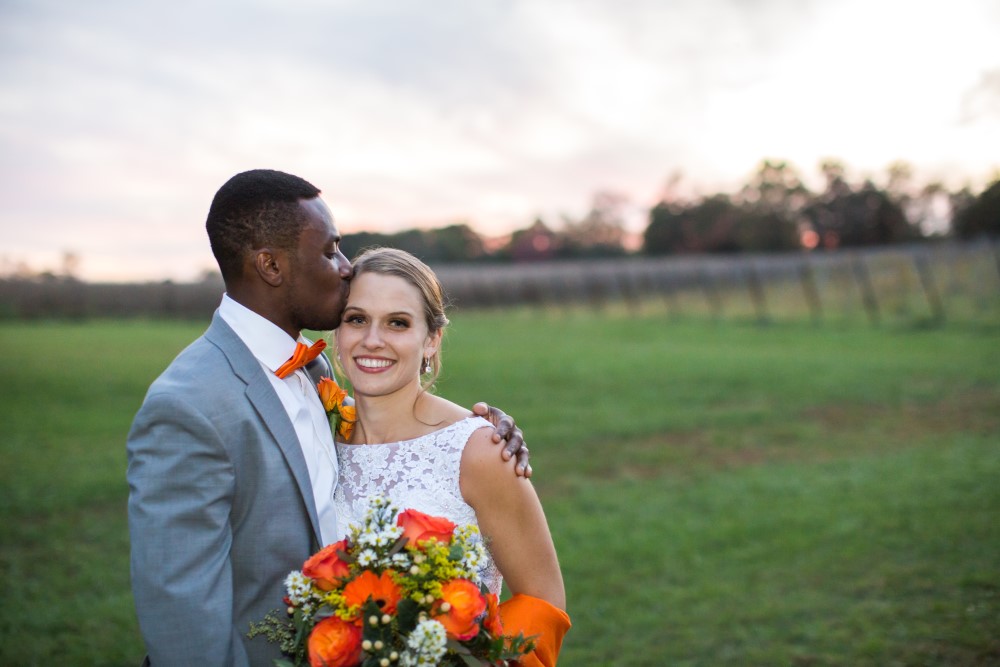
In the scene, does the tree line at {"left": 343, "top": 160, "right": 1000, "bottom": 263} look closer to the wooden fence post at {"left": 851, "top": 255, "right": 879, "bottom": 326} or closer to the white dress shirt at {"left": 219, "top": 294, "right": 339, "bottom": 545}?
the wooden fence post at {"left": 851, "top": 255, "right": 879, "bottom": 326}

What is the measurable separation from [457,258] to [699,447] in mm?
58331

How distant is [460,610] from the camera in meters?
2.20

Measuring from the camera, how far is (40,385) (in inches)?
649

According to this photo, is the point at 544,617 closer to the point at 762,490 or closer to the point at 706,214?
the point at 762,490

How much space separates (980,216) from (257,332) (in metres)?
55.1

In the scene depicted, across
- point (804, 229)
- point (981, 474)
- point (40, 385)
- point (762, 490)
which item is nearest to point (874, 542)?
point (762, 490)

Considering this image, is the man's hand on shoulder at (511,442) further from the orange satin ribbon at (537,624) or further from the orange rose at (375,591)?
the orange rose at (375,591)

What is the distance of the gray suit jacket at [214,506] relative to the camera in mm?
2305

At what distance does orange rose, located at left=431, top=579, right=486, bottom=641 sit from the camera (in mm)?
2203

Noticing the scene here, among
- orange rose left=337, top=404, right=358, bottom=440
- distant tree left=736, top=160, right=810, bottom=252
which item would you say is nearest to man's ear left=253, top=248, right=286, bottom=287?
orange rose left=337, top=404, right=358, bottom=440

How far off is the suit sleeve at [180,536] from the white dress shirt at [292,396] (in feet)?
1.22

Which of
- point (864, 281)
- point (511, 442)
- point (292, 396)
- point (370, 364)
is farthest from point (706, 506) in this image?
point (864, 281)

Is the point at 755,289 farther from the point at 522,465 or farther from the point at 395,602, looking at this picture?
the point at 395,602

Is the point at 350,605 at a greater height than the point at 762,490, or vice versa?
the point at 350,605
